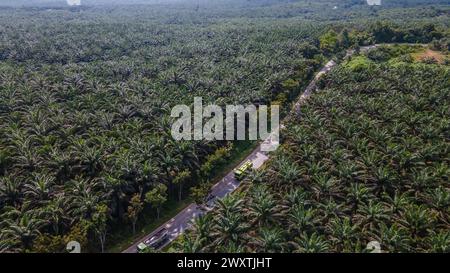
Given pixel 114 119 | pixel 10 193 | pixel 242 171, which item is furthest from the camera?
pixel 114 119

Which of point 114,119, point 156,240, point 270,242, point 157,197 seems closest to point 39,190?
point 157,197

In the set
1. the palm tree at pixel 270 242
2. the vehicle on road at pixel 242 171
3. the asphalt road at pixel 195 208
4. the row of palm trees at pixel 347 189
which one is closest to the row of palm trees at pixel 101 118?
the asphalt road at pixel 195 208

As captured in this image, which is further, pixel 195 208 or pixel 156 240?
pixel 195 208

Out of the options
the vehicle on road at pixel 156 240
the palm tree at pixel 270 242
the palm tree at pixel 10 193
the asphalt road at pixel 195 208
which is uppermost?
the palm tree at pixel 10 193

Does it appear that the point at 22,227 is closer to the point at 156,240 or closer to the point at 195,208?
the point at 156,240

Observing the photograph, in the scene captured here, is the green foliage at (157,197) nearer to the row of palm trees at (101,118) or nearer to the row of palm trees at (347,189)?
the row of palm trees at (101,118)

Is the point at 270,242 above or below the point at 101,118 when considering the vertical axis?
below

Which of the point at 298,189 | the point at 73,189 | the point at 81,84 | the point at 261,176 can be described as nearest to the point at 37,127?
the point at 73,189
